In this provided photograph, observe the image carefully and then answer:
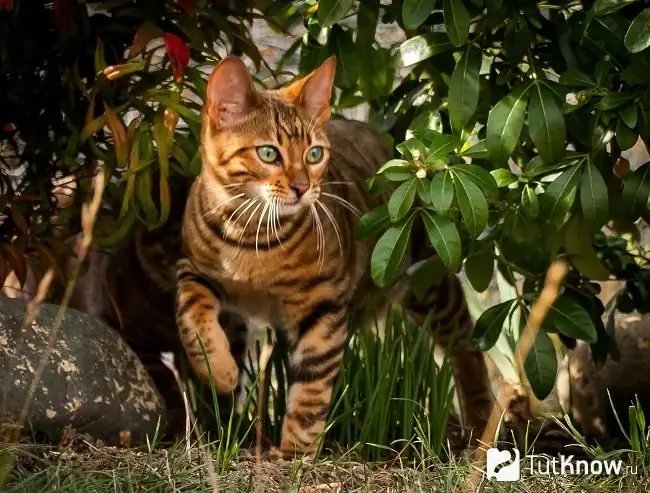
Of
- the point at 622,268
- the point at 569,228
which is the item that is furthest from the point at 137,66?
the point at 622,268

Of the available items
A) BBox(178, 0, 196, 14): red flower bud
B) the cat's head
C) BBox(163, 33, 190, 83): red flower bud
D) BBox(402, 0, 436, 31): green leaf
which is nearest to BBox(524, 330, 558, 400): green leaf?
the cat's head

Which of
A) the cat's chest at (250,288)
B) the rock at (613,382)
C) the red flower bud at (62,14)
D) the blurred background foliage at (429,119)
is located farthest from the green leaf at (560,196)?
the rock at (613,382)

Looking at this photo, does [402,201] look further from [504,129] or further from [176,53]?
[176,53]

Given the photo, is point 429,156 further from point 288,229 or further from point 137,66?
point 137,66

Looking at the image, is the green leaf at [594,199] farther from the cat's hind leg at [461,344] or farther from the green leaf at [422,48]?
the cat's hind leg at [461,344]

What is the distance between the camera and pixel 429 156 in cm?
308

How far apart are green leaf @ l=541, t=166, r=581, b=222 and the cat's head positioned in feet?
2.20

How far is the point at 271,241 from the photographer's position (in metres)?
3.41

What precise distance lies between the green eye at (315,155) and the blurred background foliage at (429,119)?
0.19 meters

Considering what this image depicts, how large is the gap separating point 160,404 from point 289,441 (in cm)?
43

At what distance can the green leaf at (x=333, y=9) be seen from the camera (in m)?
3.05

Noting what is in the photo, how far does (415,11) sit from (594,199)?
740 mm

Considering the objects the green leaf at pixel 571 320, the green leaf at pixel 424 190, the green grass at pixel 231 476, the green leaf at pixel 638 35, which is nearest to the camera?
the green grass at pixel 231 476

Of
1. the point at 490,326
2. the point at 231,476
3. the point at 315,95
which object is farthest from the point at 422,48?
the point at 231,476
